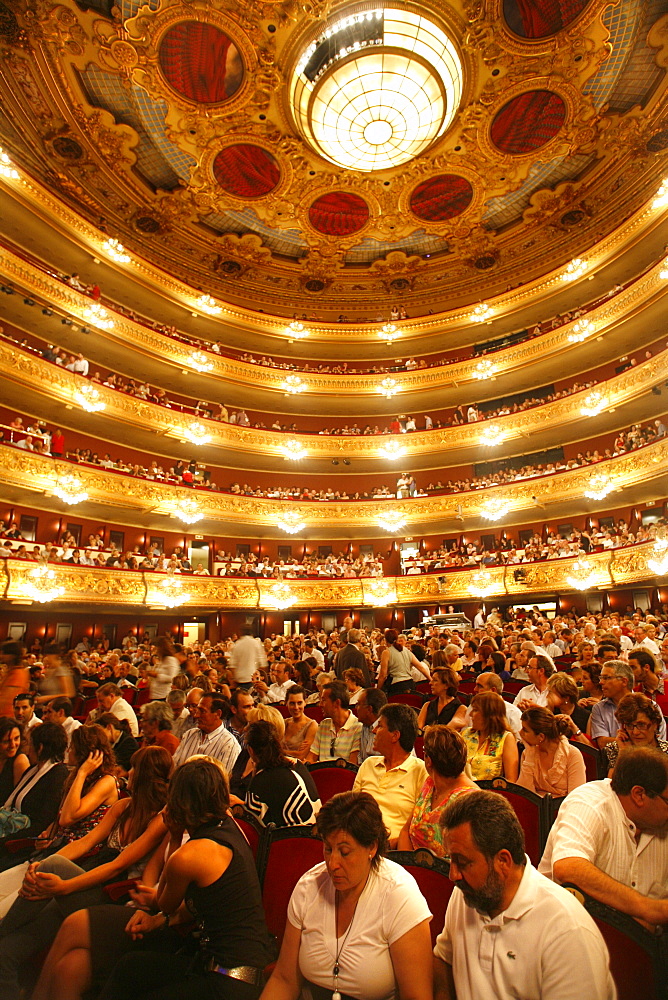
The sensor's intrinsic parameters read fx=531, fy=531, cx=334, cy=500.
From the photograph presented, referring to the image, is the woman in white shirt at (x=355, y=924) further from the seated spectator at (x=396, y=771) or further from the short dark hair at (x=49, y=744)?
the short dark hair at (x=49, y=744)

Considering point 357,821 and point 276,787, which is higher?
point 357,821

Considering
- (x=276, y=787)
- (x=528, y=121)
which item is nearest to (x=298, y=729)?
(x=276, y=787)

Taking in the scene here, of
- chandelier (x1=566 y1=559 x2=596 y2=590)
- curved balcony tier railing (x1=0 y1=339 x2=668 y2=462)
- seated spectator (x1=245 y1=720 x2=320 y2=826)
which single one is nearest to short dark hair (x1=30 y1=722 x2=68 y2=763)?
seated spectator (x1=245 y1=720 x2=320 y2=826)

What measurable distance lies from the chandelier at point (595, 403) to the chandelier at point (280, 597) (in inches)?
514

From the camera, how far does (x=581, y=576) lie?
58.1 ft

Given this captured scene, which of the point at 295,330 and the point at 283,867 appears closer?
the point at 283,867

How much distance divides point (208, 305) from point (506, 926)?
940 inches

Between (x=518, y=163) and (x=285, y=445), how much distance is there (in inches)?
558

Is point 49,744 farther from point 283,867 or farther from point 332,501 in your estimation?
point 332,501

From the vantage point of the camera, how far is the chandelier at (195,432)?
20.4m

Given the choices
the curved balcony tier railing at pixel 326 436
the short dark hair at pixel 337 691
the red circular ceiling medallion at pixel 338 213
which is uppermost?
the red circular ceiling medallion at pixel 338 213

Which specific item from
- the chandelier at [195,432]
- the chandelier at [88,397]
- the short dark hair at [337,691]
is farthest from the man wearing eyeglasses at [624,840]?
the chandelier at [195,432]

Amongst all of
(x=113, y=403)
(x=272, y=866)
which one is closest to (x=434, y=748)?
(x=272, y=866)

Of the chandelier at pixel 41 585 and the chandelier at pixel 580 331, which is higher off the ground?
the chandelier at pixel 580 331
